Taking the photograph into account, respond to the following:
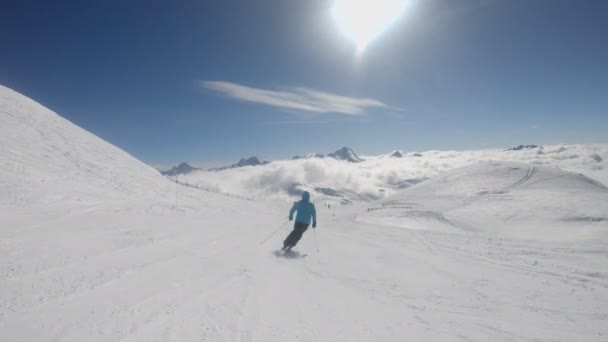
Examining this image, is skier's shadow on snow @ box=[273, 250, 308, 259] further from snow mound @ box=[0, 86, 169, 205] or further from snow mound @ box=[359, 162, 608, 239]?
snow mound @ box=[359, 162, 608, 239]

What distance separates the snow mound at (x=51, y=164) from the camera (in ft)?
43.7

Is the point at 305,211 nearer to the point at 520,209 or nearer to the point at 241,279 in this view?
the point at 241,279

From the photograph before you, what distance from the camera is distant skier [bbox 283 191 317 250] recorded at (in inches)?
471

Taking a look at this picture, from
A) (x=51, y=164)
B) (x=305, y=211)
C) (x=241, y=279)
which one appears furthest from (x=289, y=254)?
(x=51, y=164)

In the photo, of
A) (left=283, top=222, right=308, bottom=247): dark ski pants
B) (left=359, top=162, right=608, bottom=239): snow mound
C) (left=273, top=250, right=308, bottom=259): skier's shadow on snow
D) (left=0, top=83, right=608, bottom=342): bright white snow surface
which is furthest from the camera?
(left=359, top=162, right=608, bottom=239): snow mound

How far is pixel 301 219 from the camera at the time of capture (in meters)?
12.6

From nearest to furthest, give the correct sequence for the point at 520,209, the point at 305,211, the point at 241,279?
the point at 241,279 < the point at 305,211 < the point at 520,209

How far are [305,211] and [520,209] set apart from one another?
2772 cm

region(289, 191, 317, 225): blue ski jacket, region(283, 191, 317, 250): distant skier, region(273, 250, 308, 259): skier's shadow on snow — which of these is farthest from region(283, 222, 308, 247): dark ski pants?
region(273, 250, 308, 259): skier's shadow on snow

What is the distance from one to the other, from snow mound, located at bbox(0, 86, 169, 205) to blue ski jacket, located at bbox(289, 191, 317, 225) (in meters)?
9.11

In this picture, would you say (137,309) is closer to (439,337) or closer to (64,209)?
(439,337)

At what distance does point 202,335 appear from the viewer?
479 centimetres

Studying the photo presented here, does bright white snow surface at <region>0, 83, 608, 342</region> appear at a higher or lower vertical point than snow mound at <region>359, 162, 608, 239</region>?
lower

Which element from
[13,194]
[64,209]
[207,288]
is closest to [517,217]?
[207,288]
